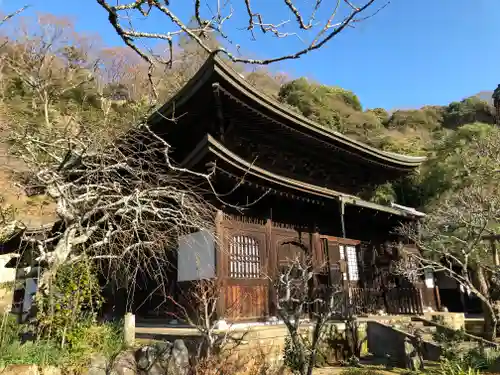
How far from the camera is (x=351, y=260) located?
1391 centimetres

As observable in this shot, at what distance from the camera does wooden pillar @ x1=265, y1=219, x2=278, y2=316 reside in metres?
10.4

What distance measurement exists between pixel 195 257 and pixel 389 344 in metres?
5.51

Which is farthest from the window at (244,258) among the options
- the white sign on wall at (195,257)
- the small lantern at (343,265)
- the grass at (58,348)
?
the small lantern at (343,265)

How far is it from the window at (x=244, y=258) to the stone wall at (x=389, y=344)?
346cm

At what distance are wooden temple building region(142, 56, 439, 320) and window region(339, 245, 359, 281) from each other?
36mm

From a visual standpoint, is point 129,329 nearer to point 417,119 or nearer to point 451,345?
point 451,345

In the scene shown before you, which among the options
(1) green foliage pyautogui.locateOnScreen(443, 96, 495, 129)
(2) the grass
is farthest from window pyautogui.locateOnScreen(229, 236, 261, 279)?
(1) green foliage pyautogui.locateOnScreen(443, 96, 495, 129)

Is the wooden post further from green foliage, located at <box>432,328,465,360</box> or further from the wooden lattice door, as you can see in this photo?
green foliage, located at <box>432,328,465,360</box>

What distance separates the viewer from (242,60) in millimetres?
2947

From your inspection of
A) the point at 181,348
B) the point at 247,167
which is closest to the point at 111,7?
the point at 181,348

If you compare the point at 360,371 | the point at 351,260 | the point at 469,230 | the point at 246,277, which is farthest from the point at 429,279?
the point at 246,277

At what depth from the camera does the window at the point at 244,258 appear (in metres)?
10.0

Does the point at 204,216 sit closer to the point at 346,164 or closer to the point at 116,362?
the point at 116,362

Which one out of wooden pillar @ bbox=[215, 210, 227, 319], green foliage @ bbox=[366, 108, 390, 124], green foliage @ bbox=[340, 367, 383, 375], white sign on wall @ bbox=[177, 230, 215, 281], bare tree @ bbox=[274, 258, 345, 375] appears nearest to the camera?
bare tree @ bbox=[274, 258, 345, 375]
